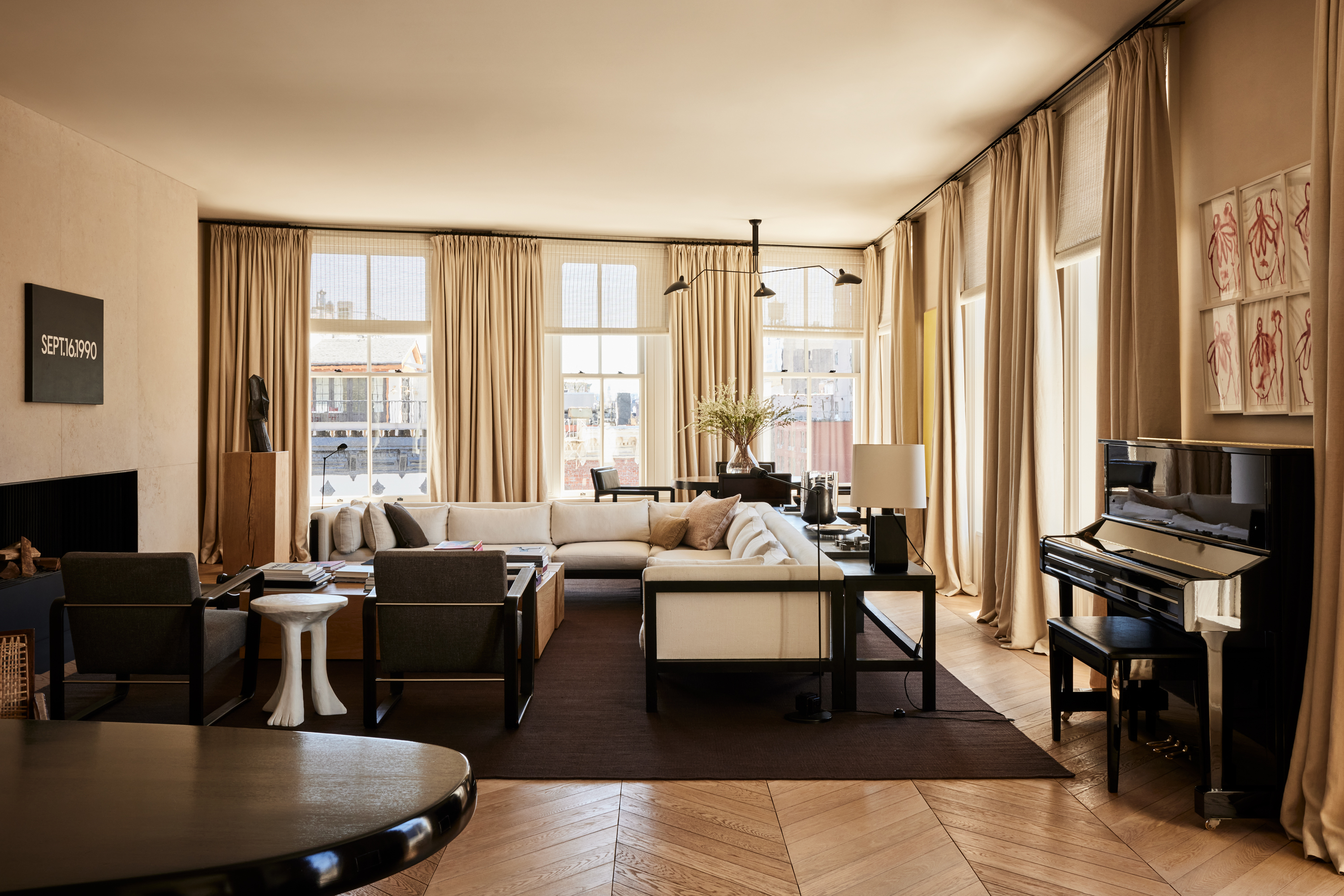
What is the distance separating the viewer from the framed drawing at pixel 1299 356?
296cm

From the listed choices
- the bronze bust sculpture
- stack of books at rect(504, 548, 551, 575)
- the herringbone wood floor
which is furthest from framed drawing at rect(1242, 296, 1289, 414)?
the bronze bust sculpture

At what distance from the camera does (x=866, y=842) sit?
8.43 ft

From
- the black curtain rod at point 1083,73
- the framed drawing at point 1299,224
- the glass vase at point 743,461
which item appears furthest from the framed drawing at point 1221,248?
the glass vase at point 743,461

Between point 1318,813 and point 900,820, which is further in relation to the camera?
point 900,820

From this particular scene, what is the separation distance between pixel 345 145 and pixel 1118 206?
189 inches

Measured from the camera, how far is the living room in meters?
2.43

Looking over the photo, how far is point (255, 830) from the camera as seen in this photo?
2.43 ft

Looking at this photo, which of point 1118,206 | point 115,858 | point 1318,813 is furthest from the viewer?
point 1118,206

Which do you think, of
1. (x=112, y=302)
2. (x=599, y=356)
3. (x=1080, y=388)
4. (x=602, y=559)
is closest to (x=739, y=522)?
(x=602, y=559)

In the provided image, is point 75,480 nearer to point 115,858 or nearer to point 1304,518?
point 115,858

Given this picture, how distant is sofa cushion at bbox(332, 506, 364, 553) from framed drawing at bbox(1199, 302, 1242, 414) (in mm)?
5161

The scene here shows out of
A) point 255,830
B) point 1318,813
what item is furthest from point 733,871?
point 255,830

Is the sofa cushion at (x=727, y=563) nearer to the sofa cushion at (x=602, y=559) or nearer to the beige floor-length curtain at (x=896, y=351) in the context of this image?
the sofa cushion at (x=602, y=559)

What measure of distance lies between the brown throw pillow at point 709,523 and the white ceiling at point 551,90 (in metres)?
2.52
